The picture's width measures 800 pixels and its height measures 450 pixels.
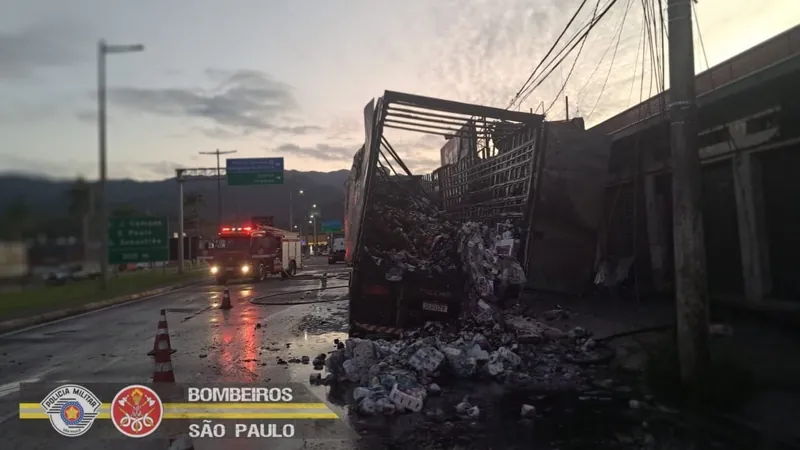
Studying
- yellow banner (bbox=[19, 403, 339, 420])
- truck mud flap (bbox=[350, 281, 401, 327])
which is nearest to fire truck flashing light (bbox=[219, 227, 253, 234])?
truck mud flap (bbox=[350, 281, 401, 327])

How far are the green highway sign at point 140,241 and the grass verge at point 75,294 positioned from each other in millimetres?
1279

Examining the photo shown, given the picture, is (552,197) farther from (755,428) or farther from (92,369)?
(92,369)

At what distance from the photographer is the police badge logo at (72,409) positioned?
5.48m

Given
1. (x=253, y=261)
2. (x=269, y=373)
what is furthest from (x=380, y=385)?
(x=253, y=261)

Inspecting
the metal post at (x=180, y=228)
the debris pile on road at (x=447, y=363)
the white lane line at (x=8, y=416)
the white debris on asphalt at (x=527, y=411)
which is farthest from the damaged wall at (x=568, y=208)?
the metal post at (x=180, y=228)

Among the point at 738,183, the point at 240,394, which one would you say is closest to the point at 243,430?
the point at 240,394

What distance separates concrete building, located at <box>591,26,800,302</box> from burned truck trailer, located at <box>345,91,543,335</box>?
91.3 inches

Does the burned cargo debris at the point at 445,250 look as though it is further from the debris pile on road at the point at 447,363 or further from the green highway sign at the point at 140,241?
the green highway sign at the point at 140,241

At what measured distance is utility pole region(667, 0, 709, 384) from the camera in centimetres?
600

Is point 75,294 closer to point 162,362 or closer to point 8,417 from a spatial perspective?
point 8,417

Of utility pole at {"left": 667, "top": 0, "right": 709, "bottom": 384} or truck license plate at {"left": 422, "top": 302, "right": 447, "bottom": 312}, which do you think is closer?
utility pole at {"left": 667, "top": 0, "right": 709, "bottom": 384}

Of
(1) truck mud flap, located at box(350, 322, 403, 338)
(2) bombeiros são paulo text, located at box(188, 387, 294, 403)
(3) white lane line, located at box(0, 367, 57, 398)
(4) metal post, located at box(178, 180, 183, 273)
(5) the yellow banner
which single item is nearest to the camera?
(5) the yellow banner

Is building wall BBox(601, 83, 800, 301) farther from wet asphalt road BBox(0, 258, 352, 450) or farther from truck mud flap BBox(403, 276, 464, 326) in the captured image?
wet asphalt road BBox(0, 258, 352, 450)

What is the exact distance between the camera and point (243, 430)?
212 inches
